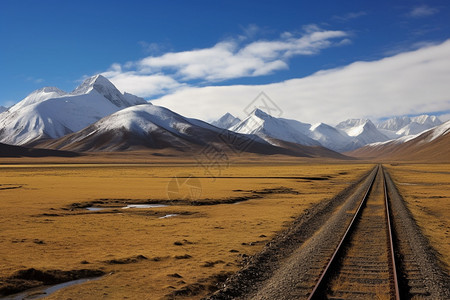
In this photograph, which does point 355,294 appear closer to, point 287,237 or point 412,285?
point 412,285

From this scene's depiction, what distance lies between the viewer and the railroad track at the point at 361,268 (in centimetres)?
1089

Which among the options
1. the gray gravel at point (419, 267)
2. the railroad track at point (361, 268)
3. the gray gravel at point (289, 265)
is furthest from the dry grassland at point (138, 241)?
the gray gravel at point (419, 267)

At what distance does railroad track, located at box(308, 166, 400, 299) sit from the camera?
35.7ft

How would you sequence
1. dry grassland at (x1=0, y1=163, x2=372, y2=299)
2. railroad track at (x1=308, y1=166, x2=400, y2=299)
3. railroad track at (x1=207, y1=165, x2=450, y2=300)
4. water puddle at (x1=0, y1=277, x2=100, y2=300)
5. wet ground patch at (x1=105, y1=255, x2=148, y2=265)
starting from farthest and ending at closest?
wet ground patch at (x1=105, y1=255, x2=148, y2=265) → dry grassland at (x1=0, y1=163, x2=372, y2=299) → water puddle at (x1=0, y1=277, x2=100, y2=300) → railroad track at (x1=207, y1=165, x2=450, y2=300) → railroad track at (x1=308, y1=166, x2=400, y2=299)

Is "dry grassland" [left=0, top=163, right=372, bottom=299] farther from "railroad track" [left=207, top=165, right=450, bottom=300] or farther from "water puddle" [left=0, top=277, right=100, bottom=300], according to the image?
"railroad track" [left=207, top=165, right=450, bottom=300]

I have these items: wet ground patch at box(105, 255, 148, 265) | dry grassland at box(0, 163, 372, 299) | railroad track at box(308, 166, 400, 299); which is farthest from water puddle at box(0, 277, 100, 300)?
railroad track at box(308, 166, 400, 299)

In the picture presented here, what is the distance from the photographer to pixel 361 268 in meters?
13.2

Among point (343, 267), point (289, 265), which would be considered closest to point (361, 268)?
point (343, 267)

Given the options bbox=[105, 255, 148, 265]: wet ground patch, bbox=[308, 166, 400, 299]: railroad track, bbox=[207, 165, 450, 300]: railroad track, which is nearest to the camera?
bbox=[308, 166, 400, 299]: railroad track

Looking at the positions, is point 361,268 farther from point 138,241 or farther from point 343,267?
point 138,241

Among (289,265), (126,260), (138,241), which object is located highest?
(289,265)

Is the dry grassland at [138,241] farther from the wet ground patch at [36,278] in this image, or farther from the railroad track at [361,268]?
the railroad track at [361,268]

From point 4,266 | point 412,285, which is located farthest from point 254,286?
point 4,266

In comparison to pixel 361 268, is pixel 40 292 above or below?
below
